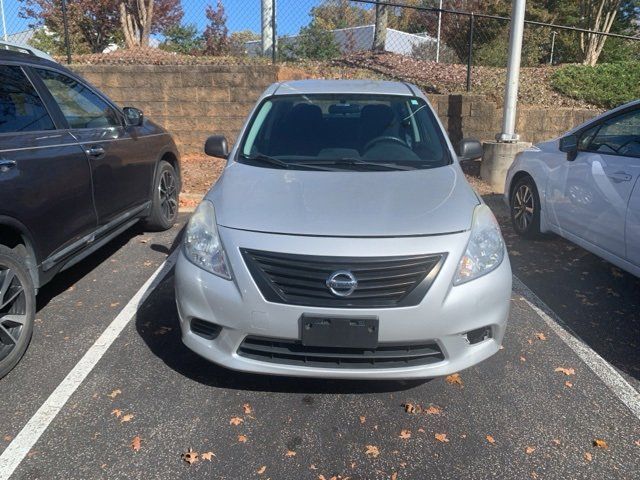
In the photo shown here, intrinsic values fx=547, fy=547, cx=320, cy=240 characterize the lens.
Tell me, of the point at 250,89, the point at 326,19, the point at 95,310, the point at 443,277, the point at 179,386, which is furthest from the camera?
the point at 326,19

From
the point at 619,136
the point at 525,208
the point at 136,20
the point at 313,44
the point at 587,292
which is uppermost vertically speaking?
the point at 136,20

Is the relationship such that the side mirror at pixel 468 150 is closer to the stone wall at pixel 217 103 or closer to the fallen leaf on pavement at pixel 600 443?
the fallen leaf on pavement at pixel 600 443

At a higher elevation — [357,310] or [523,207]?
[357,310]

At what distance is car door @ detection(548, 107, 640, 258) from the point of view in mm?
4074

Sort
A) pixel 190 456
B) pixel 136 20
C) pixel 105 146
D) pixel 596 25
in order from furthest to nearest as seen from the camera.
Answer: pixel 596 25 → pixel 136 20 → pixel 105 146 → pixel 190 456

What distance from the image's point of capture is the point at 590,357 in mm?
3500

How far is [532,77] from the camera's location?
11.6 meters

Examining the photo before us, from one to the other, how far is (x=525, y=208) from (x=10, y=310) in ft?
15.8

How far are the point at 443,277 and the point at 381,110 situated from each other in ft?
6.72

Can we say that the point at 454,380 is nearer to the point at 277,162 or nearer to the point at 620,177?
the point at 277,162

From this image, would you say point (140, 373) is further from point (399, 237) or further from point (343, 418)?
point (399, 237)

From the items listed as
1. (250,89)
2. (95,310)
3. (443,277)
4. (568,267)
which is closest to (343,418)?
(443,277)

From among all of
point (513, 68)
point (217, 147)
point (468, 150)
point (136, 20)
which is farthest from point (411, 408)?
point (136, 20)

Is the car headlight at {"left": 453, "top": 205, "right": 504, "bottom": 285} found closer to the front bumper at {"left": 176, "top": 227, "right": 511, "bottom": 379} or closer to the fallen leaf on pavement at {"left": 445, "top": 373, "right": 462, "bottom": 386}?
the front bumper at {"left": 176, "top": 227, "right": 511, "bottom": 379}
